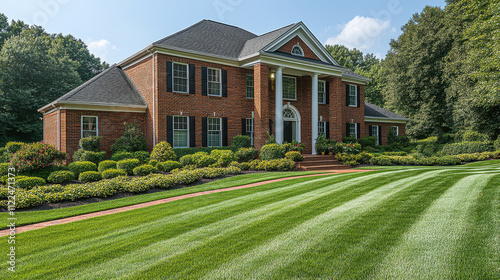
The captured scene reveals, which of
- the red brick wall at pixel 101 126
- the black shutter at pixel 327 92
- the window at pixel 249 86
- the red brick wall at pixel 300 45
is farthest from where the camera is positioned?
the black shutter at pixel 327 92

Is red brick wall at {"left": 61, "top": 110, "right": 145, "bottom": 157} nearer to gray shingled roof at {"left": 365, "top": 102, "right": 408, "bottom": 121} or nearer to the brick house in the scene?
the brick house

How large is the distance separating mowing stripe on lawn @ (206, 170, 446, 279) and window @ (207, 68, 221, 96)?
12568 mm

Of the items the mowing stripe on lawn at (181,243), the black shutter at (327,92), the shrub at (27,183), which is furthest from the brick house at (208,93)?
the mowing stripe on lawn at (181,243)

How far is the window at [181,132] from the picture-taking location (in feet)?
53.1

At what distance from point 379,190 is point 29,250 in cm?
731

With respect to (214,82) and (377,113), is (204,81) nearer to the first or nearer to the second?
(214,82)

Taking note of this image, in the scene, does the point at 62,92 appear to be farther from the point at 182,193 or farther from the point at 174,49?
the point at 182,193

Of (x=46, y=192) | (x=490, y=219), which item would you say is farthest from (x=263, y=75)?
(x=490, y=219)

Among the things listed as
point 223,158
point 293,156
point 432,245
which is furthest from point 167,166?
point 432,245

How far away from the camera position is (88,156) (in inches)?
523

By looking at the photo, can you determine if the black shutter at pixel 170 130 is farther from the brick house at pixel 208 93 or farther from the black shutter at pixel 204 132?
the black shutter at pixel 204 132

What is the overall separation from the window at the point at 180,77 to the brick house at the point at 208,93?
5cm

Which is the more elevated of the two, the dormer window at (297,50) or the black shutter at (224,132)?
the dormer window at (297,50)

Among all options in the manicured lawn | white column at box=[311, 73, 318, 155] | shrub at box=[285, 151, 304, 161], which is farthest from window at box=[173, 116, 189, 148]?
the manicured lawn
